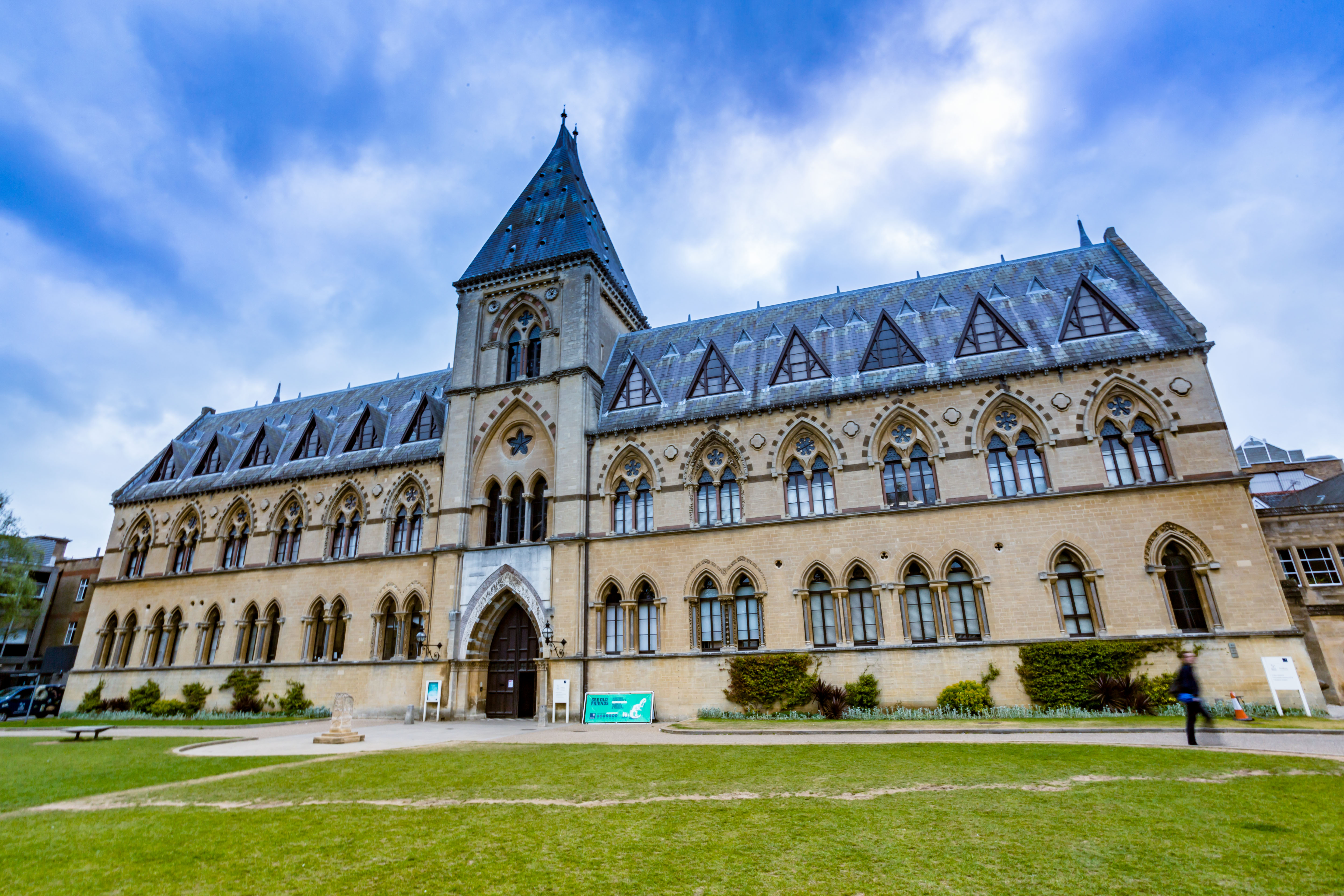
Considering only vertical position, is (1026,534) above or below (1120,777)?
above

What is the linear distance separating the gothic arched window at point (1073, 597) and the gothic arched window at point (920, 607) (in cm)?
383

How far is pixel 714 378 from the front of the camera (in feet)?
97.2

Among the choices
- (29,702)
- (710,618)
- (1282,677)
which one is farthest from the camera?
(29,702)

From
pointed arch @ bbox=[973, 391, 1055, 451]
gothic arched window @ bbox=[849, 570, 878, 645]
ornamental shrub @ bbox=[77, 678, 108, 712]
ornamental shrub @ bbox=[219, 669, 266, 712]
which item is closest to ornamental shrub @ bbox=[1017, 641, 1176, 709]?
gothic arched window @ bbox=[849, 570, 878, 645]

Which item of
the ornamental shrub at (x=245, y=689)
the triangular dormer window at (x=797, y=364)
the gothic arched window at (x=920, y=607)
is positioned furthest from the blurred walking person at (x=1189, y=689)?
the ornamental shrub at (x=245, y=689)

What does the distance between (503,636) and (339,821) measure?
21.0 metres

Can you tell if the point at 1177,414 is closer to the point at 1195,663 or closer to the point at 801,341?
the point at 1195,663

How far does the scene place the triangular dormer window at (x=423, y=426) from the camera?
3400 centimetres

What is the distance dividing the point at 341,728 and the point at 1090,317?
27421 millimetres

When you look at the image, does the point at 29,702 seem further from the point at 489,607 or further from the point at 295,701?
the point at 489,607

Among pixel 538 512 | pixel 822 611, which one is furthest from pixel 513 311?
pixel 822 611

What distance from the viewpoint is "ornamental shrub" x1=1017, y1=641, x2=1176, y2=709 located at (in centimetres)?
2075

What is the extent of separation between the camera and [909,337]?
27.5m

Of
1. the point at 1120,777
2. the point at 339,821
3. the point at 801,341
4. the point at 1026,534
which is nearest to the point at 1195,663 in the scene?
the point at 1026,534
